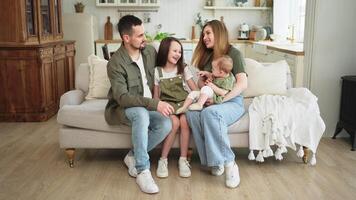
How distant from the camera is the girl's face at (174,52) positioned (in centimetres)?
292

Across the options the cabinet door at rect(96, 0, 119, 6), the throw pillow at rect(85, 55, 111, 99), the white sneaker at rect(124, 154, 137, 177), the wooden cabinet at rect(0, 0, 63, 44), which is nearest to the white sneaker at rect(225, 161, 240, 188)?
the white sneaker at rect(124, 154, 137, 177)

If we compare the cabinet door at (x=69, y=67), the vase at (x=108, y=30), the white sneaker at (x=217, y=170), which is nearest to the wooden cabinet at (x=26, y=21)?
the cabinet door at (x=69, y=67)

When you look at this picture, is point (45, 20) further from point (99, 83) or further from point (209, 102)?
point (209, 102)

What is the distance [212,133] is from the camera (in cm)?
270

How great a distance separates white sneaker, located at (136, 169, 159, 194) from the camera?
2.58m

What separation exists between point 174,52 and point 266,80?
911 mm

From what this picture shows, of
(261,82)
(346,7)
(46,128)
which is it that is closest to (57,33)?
(46,128)

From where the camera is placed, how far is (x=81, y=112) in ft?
9.74

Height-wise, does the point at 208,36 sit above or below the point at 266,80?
above

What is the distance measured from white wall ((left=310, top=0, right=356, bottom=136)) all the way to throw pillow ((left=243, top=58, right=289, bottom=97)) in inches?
24.3

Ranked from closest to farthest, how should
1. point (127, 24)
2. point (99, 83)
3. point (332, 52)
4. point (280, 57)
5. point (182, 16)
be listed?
point (127, 24)
point (99, 83)
point (332, 52)
point (280, 57)
point (182, 16)

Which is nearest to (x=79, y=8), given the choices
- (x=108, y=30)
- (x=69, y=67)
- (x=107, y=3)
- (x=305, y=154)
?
(x=107, y=3)

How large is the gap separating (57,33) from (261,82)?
323 cm

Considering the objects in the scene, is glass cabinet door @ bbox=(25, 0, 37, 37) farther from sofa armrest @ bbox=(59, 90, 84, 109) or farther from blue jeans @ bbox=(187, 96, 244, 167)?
blue jeans @ bbox=(187, 96, 244, 167)
